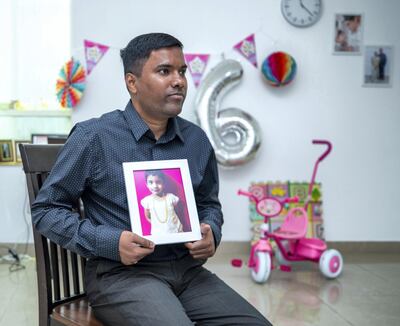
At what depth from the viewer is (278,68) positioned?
132 inches

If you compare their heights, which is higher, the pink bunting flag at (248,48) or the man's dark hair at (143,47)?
the pink bunting flag at (248,48)

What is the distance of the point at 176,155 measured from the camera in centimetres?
126

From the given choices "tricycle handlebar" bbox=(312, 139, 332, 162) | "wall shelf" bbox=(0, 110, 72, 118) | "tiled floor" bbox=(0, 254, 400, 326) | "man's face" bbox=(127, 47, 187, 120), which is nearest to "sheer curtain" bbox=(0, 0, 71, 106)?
"wall shelf" bbox=(0, 110, 72, 118)

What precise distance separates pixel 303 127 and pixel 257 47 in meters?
0.72

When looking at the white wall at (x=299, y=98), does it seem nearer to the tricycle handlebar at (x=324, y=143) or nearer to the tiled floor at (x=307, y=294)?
the tricycle handlebar at (x=324, y=143)

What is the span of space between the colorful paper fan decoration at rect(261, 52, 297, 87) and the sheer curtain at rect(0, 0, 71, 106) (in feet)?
4.96

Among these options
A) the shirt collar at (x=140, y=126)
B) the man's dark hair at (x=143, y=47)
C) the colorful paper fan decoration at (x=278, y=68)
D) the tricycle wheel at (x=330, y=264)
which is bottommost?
the tricycle wheel at (x=330, y=264)

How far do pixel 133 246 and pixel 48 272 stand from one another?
0.92ft

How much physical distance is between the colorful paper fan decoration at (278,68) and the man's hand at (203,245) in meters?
2.39

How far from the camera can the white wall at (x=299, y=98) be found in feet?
11.0

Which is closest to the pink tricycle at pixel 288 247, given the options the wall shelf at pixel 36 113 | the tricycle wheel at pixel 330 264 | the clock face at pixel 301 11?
the tricycle wheel at pixel 330 264

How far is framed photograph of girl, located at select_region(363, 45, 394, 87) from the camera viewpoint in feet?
11.6

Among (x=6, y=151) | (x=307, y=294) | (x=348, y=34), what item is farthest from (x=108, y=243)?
(x=348, y=34)

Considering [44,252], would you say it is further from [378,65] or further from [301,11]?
[378,65]
